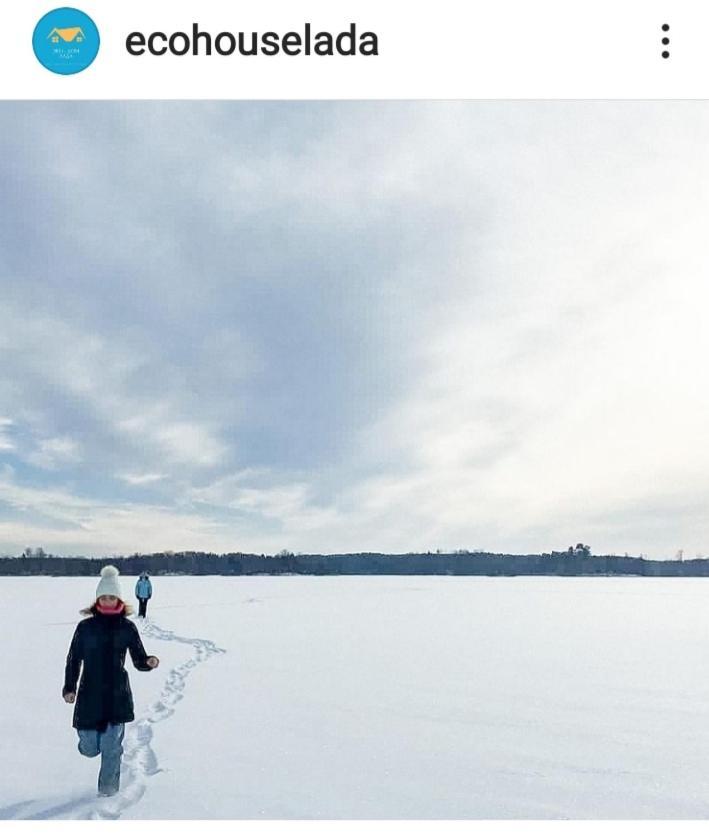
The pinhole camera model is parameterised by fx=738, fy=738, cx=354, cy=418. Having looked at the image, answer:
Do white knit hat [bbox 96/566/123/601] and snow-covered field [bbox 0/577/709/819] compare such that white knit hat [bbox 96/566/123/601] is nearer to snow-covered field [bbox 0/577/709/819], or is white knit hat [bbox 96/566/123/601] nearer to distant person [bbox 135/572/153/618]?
snow-covered field [bbox 0/577/709/819]

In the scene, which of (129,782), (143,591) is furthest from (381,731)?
(143,591)

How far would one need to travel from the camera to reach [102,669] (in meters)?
4.53

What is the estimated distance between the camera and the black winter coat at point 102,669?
4469 millimetres

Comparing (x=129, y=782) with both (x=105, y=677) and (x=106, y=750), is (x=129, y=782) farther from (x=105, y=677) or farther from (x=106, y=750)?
(x=105, y=677)
